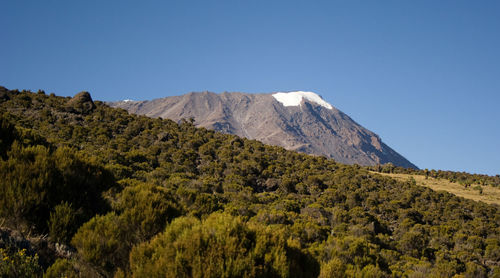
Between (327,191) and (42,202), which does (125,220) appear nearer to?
(42,202)

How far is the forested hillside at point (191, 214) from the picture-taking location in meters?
4.27

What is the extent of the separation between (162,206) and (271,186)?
64.5 ft

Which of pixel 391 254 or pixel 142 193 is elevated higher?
pixel 142 193

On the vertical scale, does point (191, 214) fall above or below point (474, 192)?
below

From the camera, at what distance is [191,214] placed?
6.93 m

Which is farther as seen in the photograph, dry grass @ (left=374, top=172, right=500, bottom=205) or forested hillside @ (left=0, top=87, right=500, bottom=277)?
dry grass @ (left=374, top=172, right=500, bottom=205)

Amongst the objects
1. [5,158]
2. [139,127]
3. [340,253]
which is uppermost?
[139,127]

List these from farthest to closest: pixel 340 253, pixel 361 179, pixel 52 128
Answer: pixel 361 179, pixel 52 128, pixel 340 253

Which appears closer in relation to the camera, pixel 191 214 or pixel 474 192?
pixel 191 214

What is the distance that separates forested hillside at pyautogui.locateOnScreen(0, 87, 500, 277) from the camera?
4.27 metres

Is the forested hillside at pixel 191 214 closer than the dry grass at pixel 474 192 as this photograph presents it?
Yes

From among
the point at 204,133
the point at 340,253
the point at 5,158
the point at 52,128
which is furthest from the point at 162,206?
the point at 204,133

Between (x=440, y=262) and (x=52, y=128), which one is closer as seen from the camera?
(x=440, y=262)

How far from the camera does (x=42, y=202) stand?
535 centimetres
